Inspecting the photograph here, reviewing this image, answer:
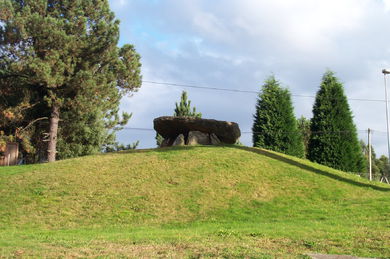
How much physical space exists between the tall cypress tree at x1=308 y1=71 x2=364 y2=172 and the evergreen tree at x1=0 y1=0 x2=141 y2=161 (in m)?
11.8

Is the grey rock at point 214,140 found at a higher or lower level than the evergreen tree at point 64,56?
lower

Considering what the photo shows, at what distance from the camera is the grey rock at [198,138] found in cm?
2381

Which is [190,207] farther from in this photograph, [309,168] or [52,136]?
[52,136]

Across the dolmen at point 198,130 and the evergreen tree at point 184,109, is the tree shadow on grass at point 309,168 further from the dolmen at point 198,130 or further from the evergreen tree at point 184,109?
the evergreen tree at point 184,109

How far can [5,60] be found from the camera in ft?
82.1

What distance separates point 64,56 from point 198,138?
8.95m

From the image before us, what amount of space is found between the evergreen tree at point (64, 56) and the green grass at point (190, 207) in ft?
15.8

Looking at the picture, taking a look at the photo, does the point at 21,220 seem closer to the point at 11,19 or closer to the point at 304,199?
the point at 304,199

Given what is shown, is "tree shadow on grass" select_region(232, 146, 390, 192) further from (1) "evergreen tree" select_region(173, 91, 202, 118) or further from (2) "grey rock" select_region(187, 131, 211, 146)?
(1) "evergreen tree" select_region(173, 91, 202, 118)

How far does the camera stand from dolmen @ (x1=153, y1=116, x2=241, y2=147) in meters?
23.6

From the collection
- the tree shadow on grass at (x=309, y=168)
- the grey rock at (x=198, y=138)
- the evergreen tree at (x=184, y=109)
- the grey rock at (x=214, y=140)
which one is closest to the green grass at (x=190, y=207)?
the tree shadow on grass at (x=309, y=168)

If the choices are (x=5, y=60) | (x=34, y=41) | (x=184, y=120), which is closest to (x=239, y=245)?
(x=184, y=120)

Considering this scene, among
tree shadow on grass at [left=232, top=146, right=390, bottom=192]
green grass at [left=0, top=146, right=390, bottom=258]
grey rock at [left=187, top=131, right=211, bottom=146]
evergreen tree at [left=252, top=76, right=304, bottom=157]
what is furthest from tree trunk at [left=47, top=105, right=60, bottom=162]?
evergreen tree at [left=252, top=76, right=304, bottom=157]

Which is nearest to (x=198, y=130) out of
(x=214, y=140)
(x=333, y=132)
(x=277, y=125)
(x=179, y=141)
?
(x=214, y=140)
